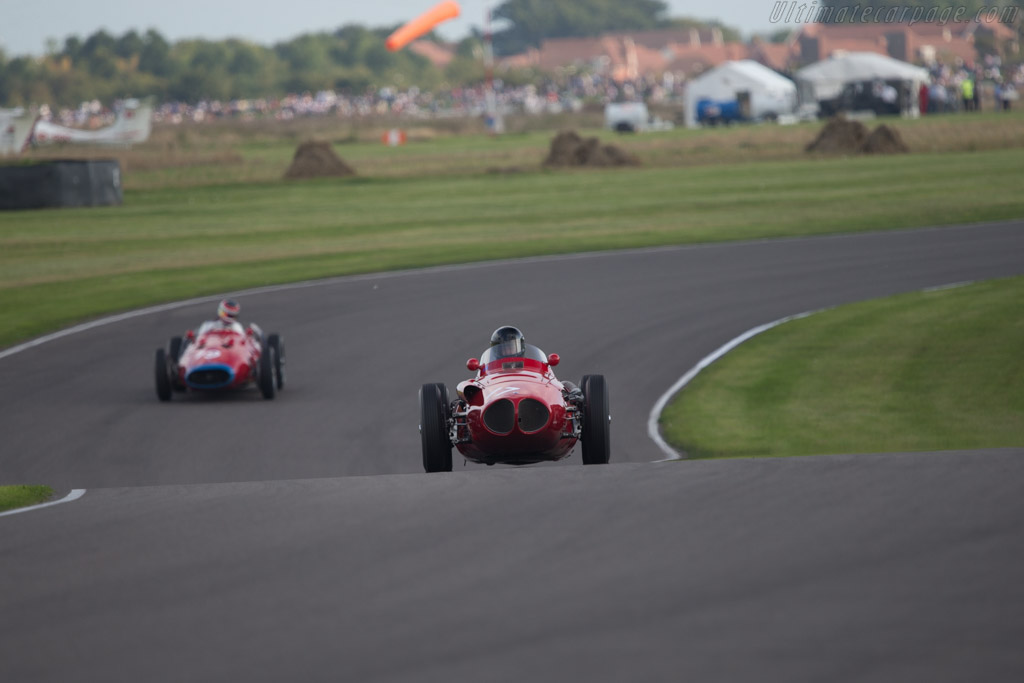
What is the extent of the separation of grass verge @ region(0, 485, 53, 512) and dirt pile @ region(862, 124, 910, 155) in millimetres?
47186

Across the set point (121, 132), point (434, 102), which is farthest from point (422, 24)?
point (434, 102)

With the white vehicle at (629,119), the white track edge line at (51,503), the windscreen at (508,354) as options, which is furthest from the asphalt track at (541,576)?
the white vehicle at (629,119)

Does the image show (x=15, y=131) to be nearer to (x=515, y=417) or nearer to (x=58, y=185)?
(x=58, y=185)

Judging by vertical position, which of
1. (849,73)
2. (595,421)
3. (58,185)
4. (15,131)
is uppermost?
(849,73)

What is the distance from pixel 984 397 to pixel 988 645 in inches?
427

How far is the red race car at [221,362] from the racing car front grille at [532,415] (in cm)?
643

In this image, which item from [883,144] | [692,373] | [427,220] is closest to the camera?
[692,373]

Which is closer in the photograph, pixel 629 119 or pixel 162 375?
pixel 162 375

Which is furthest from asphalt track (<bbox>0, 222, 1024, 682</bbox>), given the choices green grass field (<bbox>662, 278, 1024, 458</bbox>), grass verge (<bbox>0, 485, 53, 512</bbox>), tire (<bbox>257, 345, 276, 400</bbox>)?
green grass field (<bbox>662, 278, 1024, 458</bbox>)

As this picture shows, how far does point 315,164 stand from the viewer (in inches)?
2140

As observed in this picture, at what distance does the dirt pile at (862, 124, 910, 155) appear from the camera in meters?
53.0

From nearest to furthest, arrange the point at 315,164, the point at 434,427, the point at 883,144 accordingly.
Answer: the point at 434,427 < the point at 883,144 < the point at 315,164

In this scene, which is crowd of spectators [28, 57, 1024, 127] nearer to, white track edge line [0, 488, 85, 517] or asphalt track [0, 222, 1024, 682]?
asphalt track [0, 222, 1024, 682]

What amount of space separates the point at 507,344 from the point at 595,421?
3.35ft
